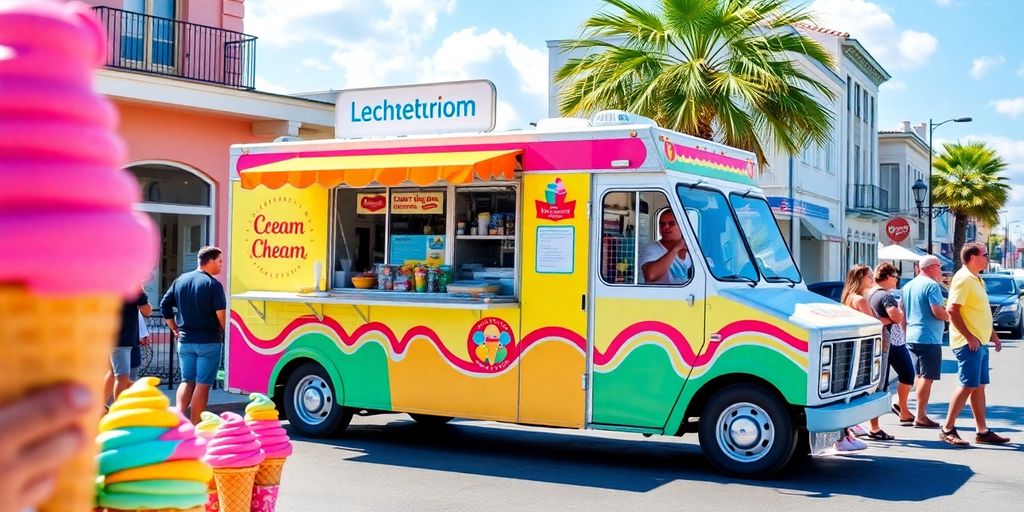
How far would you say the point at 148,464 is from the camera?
2.62 metres

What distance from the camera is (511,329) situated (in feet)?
32.1

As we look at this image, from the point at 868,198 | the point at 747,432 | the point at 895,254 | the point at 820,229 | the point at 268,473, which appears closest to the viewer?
the point at 268,473

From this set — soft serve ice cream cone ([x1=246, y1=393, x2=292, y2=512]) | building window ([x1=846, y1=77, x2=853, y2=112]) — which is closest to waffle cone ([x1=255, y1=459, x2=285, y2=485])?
soft serve ice cream cone ([x1=246, y1=393, x2=292, y2=512])

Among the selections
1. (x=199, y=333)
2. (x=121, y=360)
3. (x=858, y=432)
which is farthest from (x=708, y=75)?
(x=121, y=360)

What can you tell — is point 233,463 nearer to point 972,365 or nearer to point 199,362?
point 199,362

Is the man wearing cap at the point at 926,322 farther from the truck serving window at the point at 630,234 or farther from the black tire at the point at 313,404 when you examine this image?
the black tire at the point at 313,404

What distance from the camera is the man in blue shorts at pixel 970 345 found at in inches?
422

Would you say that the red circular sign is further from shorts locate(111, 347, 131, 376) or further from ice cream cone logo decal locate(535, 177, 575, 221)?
shorts locate(111, 347, 131, 376)

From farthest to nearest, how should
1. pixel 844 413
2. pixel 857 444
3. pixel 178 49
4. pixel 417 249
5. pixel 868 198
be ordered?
pixel 868 198 < pixel 178 49 < pixel 417 249 < pixel 857 444 < pixel 844 413

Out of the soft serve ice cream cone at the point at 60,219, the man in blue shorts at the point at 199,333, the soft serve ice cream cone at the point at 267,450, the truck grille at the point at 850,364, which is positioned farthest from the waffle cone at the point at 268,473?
the man in blue shorts at the point at 199,333

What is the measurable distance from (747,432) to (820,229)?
30.6 metres

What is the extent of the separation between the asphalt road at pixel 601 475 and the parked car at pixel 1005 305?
17.8 m

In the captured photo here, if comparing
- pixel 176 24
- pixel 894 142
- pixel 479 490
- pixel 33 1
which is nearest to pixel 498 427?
pixel 479 490

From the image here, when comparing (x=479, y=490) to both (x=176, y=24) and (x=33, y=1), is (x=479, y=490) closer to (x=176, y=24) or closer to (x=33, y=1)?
(x=33, y=1)
